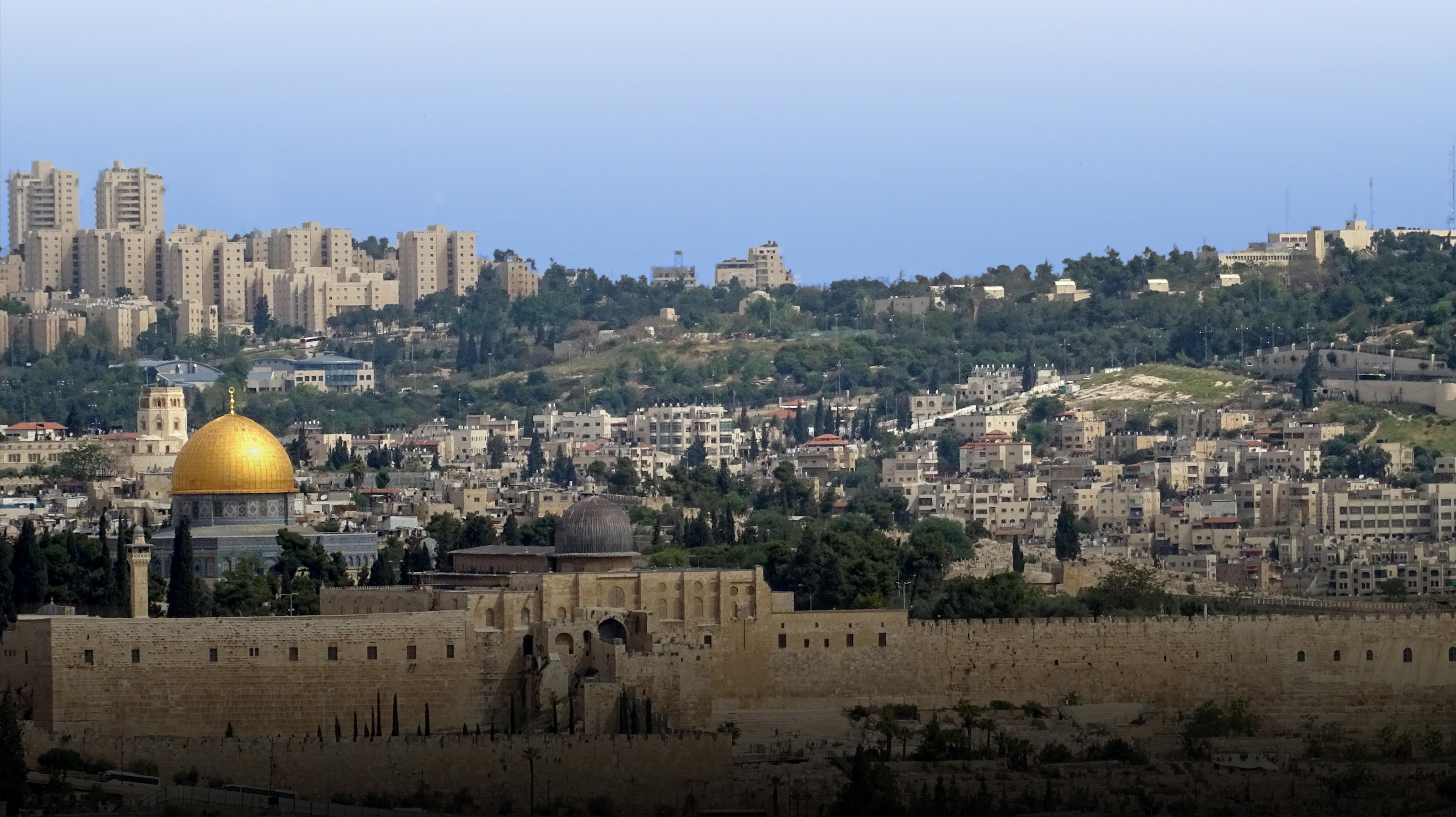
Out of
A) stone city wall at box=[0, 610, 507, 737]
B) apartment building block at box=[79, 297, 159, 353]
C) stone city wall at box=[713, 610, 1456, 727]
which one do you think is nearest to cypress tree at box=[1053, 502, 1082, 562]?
stone city wall at box=[713, 610, 1456, 727]

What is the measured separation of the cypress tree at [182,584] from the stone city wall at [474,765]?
371 inches

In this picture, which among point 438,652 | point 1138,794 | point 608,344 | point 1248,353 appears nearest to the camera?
point 1138,794

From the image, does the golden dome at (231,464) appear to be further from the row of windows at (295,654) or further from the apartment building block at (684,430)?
the apartment building block at (684,430)

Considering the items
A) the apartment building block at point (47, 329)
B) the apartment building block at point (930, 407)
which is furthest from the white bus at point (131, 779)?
the apartment building block at point (47, 329)

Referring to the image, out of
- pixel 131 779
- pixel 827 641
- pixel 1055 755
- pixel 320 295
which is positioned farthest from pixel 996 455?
pixel 131 779

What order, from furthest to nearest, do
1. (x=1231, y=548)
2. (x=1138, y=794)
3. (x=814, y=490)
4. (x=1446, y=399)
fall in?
(x=1446, y=399) < (x=814, y=490) < (x=1231, y=548) < (x=1138, y=794)

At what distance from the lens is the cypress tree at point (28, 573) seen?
61406 mm

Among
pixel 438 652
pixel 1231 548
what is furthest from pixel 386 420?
pixel 438 652

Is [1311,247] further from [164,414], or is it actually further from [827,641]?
[827,641]

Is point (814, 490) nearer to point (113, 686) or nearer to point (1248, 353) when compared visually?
point (1248, 353)

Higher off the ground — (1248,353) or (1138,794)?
(1248,353)

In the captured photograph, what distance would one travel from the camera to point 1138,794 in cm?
5069

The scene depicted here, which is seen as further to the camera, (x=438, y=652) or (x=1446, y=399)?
(x=1446, y=399)

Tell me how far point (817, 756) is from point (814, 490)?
4997 centimetres
